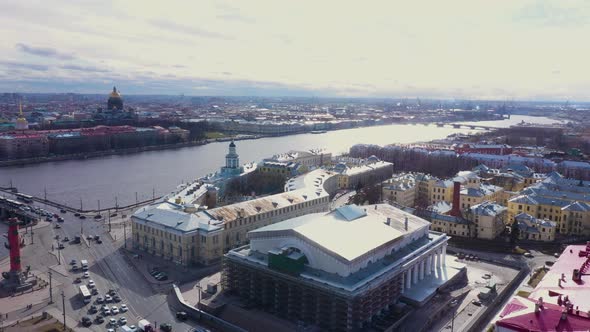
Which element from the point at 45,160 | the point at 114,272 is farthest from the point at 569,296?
the point at 45,160

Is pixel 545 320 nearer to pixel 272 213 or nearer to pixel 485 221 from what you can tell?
pixel 485 221

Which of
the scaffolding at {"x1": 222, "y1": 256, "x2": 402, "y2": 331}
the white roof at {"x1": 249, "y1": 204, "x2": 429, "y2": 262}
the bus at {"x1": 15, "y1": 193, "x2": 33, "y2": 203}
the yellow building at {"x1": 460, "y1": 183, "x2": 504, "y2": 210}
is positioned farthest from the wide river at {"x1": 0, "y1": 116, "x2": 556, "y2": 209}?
the yellow building at {"x1": 460, "y1": 183, "x2": 504, "y2": 210}

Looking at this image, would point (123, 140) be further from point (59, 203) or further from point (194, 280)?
point (194, 280)

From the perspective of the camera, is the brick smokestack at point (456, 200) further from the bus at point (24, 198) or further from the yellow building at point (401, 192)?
the bus at point (24, 198)

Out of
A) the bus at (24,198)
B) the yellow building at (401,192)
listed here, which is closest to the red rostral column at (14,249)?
the bus at (24,198)

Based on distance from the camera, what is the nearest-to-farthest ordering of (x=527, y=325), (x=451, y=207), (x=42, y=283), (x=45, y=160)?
1. (x=527, y=325)
2. (x=42, y=283)
3. (x=451, y=207)
4. (x=45, y=160)

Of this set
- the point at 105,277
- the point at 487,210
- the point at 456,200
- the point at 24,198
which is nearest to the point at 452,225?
the point at 456,200
